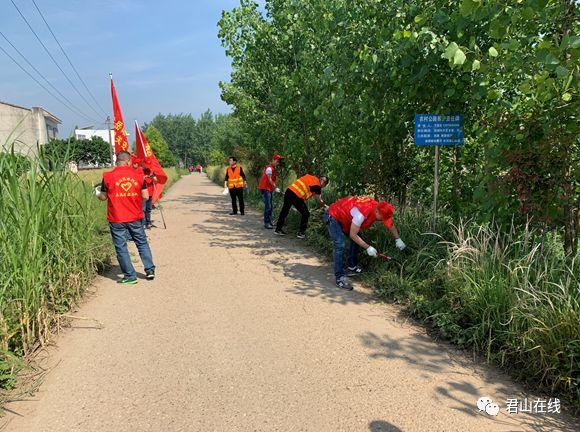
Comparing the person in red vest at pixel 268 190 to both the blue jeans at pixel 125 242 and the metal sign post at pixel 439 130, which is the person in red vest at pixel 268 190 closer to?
the blue jeans at pixel 125 242

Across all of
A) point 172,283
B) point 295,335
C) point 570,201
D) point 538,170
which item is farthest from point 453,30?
point 172,283

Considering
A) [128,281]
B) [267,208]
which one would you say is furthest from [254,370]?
[267,208]

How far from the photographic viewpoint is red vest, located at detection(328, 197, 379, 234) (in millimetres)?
5141

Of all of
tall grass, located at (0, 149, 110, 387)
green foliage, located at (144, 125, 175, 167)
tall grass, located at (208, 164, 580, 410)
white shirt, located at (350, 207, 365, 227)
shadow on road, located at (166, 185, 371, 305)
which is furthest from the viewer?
green foliage, located at (144, 125, 175, 167)

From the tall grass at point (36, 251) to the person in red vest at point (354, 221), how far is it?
3353 mm

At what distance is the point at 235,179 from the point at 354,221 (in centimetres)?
713

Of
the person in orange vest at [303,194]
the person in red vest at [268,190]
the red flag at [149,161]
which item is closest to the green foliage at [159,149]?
the red flag at [149,161]

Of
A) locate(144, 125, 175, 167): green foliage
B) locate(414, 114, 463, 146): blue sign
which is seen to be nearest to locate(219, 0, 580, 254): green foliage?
locate(414, 114, 463, 146): blue sign

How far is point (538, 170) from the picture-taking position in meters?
4.09

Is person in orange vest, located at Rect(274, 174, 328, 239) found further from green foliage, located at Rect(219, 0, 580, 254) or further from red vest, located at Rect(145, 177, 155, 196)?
red vest, located at Rect(145, 177, 155, 196)

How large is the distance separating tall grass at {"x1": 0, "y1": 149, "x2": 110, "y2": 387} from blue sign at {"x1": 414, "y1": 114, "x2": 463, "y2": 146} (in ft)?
15.3

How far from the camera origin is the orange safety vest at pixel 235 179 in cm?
1152

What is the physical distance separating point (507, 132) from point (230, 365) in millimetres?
3769

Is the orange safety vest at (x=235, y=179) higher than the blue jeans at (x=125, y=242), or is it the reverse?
the orange safety vest at (x=235, y=179)
